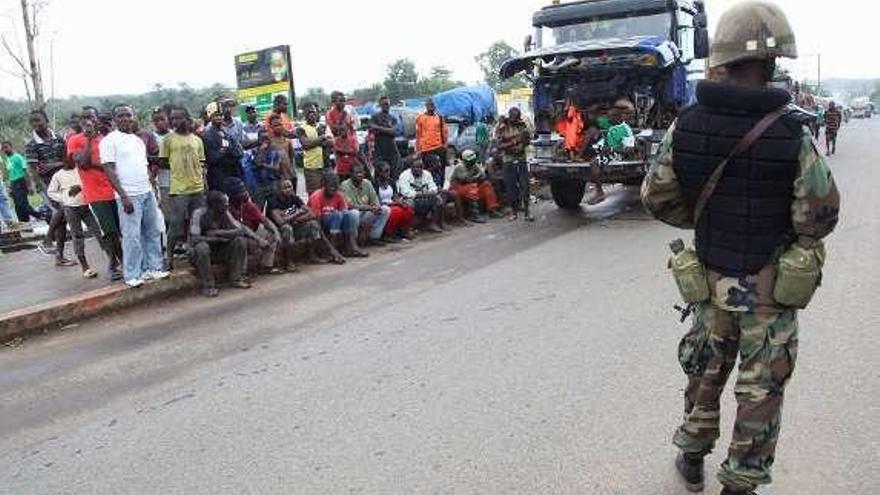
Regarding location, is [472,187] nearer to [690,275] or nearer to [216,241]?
[216,241]

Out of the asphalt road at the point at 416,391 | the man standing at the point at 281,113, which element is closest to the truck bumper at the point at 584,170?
the asphalt road at the point at 416,391

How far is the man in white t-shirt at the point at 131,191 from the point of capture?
7230 millimetres

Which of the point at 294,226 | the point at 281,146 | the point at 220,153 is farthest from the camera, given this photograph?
the point at 281,146

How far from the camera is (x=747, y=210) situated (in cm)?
277

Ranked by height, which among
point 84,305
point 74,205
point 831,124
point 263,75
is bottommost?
point 84,305

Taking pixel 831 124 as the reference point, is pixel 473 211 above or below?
below

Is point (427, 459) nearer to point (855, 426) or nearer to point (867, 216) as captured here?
point (855, 426)

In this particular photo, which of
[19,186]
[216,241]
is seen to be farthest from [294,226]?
[19,186]

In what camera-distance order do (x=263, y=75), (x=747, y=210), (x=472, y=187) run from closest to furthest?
(x=747, y=210) → (x=472, y=187) → (x=263, y=75)

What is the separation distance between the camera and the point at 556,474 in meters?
3.37

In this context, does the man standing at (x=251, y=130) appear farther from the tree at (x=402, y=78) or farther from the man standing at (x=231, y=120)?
the tree at (x=402, y=78)

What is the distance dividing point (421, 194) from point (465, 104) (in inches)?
472

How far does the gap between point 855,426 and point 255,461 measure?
2694 mm

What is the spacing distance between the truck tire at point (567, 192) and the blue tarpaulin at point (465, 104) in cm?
983
